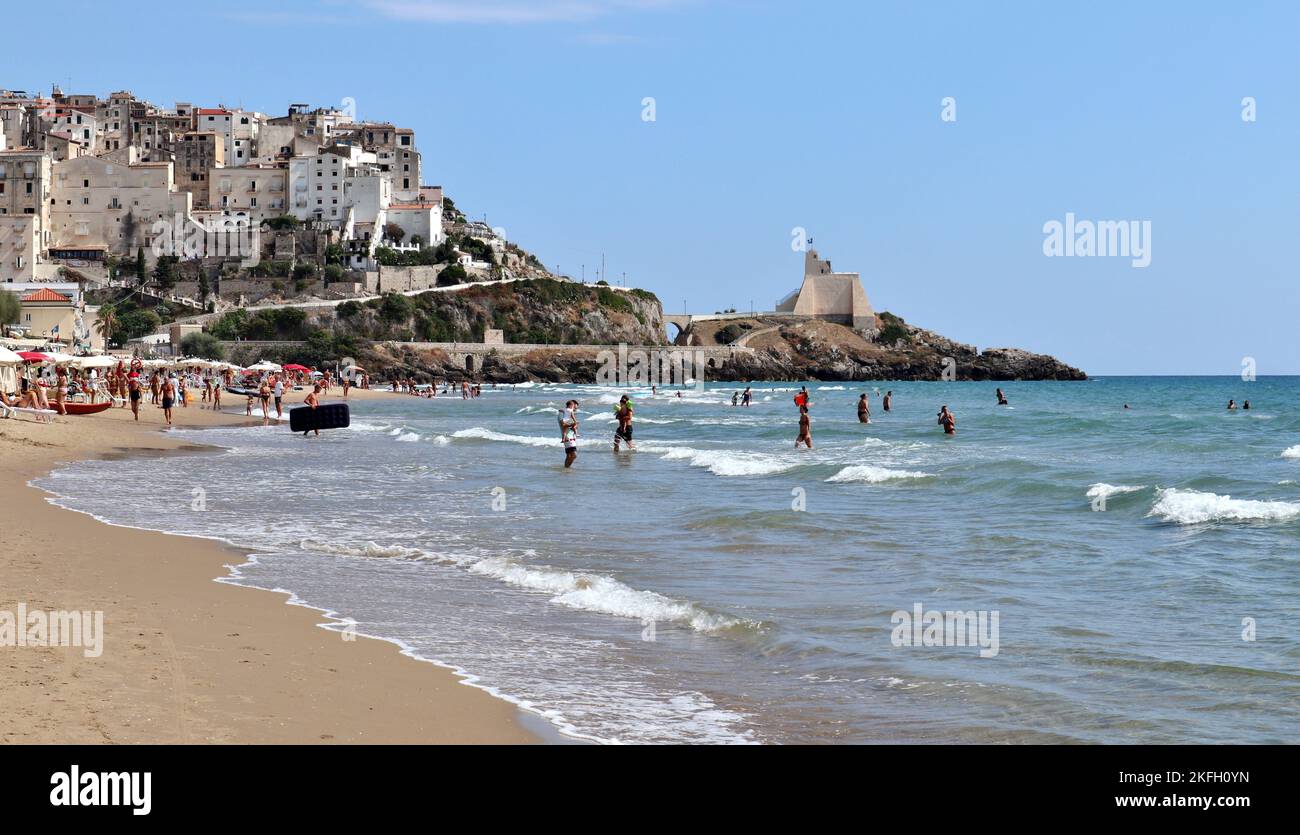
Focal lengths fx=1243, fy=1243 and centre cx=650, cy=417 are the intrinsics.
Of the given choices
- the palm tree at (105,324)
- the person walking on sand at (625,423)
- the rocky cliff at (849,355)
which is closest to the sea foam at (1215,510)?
the person walking on sand at (625,423)

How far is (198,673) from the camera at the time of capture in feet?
23.7

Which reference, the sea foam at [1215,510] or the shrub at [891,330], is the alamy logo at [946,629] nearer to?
the sea foam at [1215,510]

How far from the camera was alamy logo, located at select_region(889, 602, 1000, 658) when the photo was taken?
905 centimetres

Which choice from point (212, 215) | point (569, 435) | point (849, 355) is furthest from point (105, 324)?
point (849, 355)

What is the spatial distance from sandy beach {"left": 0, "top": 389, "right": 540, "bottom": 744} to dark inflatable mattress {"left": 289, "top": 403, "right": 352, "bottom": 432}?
2343cm

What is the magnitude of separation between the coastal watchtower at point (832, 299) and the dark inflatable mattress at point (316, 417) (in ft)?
384

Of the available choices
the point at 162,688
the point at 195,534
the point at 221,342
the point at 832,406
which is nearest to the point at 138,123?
the point at 221,342

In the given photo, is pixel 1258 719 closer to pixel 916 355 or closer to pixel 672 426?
pixel 672 426

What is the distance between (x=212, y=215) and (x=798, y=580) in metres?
108

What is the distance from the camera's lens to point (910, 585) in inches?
457

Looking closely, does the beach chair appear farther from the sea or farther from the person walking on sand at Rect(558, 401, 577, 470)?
the person walking on sand at Rect(558, 401, 577, 470)
